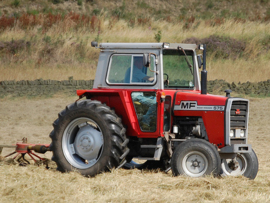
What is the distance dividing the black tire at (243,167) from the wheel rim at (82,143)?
1960 millimetres

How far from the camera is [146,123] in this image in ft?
24.4

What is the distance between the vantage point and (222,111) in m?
7.16

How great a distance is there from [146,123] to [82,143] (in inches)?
41.5

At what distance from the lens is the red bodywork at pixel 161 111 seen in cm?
724

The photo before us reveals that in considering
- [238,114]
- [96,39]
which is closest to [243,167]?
[238,114]

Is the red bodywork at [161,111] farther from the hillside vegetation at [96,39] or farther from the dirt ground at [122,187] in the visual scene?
the hillside vegetation at [96,39]

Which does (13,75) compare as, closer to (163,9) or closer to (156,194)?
(156,194)

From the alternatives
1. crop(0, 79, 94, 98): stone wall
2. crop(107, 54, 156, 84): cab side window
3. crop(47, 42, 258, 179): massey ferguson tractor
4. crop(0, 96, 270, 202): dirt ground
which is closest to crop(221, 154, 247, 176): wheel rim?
crop(47, 42, 258, 179): massey ferguson tractor

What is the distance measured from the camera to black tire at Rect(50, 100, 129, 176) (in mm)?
7062

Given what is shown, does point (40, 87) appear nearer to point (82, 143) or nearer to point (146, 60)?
point (82, 143)

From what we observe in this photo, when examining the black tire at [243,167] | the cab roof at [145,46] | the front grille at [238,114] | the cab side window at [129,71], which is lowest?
the black tire at [243,167]

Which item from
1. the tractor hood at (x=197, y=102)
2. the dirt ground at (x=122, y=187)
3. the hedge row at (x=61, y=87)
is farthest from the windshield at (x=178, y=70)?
the hedge row at (x=61, y=87)

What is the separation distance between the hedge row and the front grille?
33.7 ft

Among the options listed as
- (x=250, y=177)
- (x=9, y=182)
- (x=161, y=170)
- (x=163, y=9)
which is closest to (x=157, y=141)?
(x=161, y=170)
